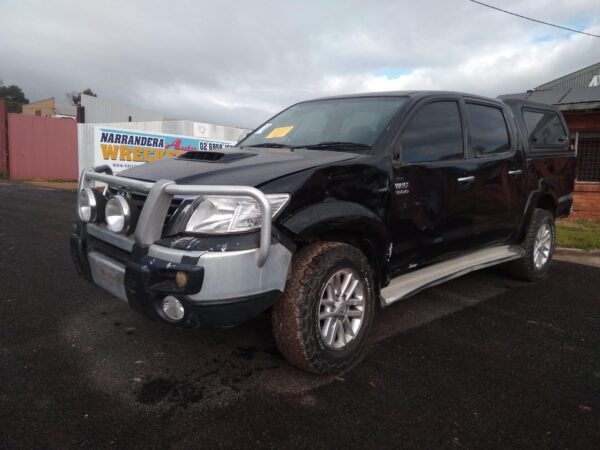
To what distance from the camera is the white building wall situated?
23.9 meters

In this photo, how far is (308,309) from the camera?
263cm

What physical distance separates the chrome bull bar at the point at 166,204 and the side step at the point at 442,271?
1176 mm

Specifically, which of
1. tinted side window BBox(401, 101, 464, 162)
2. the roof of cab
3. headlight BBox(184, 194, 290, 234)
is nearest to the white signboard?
the roof of cab

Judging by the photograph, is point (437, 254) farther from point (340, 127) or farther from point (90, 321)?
point (90, 321)

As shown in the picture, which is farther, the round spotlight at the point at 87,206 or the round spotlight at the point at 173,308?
the round spotlight at the point at 87,206

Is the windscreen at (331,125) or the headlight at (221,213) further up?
the windscreen at (331,125)

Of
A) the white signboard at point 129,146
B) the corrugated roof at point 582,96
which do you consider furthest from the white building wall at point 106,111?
the corrugated roof at point 582,96

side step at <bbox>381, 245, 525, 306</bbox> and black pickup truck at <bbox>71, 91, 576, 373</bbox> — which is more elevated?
black pickup truck at <bbox>71, 91, 576, 373</bbox>

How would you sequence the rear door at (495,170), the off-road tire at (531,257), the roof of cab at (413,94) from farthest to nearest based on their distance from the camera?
1. the off-road tire at (531,257)
2. the rear door at (495,170)
3. the roof of cab at (413,94)

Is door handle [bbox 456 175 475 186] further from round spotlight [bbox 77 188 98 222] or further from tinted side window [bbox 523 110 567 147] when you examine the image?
round spotlight [bbox 77 188 98 222]

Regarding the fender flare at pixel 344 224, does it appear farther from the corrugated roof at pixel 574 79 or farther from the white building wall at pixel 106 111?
the corrugated roof at pixel 574 79

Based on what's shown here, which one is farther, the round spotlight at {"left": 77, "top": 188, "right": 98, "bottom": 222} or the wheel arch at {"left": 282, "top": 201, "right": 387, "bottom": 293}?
the round spotlight at {"left": 77, "top": 188, "right": 98, "bottom": 222}

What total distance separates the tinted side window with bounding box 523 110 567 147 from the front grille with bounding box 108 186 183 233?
394cm

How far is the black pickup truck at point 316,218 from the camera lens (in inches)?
94.5
